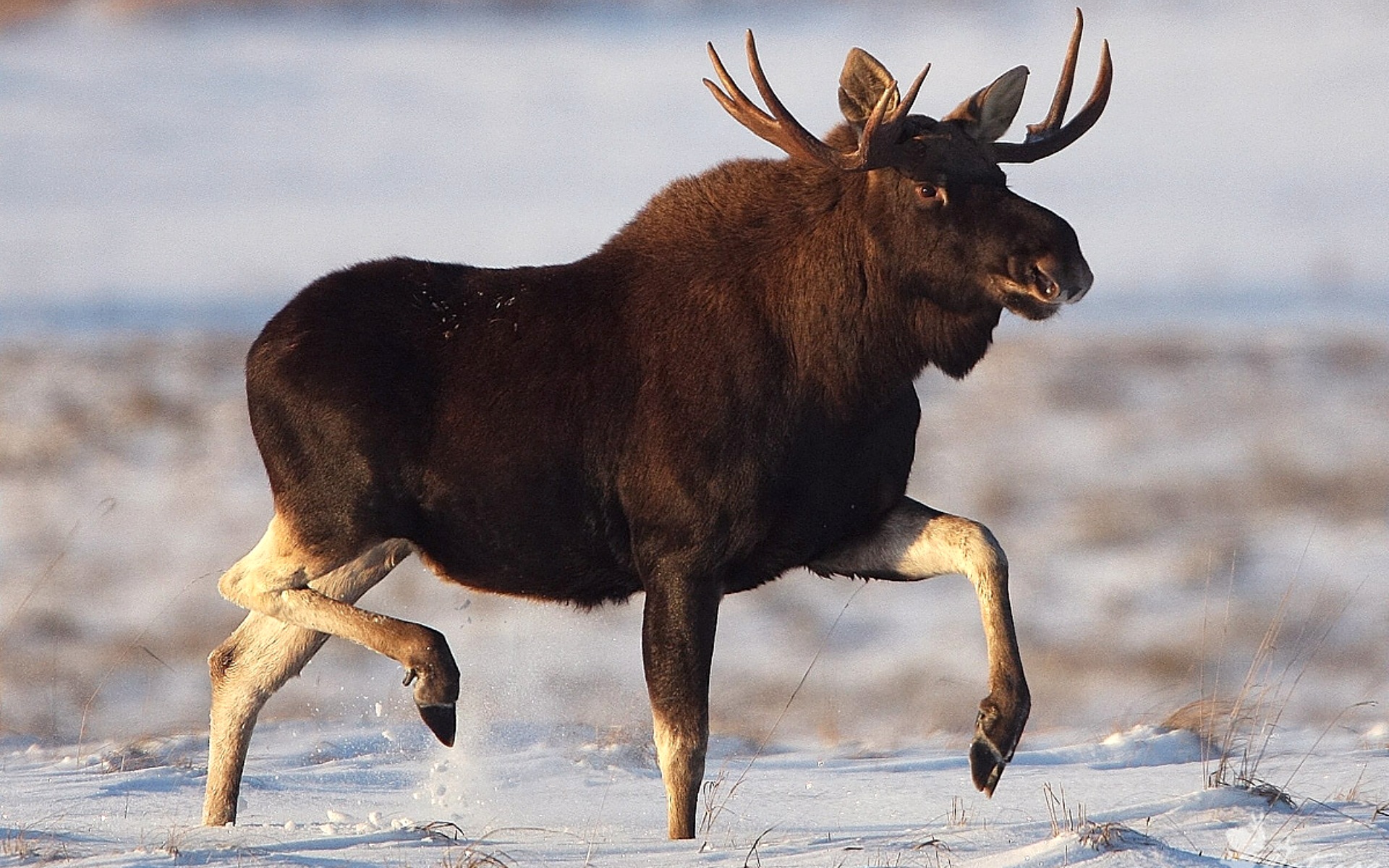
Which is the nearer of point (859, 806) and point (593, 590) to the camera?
point (593, 590)

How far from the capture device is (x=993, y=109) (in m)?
6.86

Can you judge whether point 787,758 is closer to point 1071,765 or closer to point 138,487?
point 1071,765

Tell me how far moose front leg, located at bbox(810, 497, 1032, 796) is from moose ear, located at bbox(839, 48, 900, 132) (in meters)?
1.22

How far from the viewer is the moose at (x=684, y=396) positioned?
654cm

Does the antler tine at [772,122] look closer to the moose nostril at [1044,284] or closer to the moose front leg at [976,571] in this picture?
the moose nostril at [1044,284]

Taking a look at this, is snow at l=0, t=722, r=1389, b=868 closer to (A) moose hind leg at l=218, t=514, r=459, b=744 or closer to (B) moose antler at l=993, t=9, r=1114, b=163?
(A) moose hind leg at l=218, t=514, r=459, b=744

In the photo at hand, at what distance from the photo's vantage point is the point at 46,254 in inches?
1016

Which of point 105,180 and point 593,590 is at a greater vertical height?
point 105,180

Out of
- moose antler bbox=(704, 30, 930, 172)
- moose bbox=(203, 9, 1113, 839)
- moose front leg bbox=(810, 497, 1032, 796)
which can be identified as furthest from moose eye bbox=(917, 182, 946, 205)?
moose front leg bbox=(810, 497, 1032, 796)

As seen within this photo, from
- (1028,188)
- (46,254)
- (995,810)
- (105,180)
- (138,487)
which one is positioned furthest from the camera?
(105,180)

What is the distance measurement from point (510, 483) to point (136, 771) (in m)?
2.25

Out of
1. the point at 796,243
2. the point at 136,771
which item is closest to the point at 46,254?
the point at 136,771

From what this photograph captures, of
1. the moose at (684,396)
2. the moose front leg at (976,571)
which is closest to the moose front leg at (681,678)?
the moose at (684,396)

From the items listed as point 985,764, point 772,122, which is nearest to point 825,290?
point 772,122
